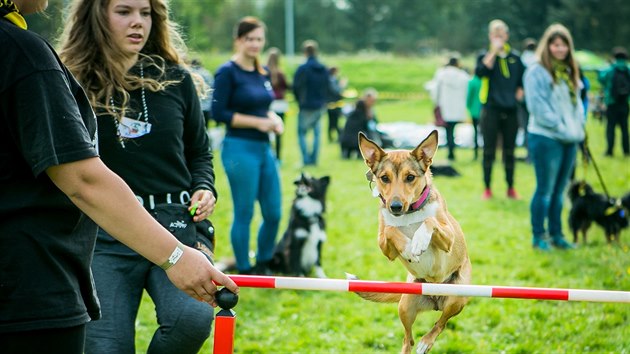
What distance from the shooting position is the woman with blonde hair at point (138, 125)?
311 centimetres

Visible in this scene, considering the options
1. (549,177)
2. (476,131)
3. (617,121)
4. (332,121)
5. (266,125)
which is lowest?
(332,121)

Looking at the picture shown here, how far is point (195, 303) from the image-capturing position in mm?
2984

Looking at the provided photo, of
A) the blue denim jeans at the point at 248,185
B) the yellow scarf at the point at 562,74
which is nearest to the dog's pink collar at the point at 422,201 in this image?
the blue denim jeans at the point at 248,185

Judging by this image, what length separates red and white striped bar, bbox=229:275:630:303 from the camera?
2688mm

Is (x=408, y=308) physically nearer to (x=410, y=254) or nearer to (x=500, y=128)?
(x=410, y=254)

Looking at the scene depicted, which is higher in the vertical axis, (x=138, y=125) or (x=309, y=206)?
(x=138, y=125)

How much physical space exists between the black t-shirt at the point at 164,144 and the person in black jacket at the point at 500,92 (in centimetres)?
761

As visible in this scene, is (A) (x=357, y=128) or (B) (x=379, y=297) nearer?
(B) (x=379, y=297)

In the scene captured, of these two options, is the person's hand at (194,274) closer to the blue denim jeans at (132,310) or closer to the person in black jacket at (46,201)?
the person in black jacket at (46,201)

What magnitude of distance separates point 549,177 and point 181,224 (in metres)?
5.42

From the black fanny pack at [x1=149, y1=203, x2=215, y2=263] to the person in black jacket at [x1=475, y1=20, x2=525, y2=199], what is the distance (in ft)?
25.8

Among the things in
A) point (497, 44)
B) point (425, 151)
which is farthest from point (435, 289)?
point (497, 44)

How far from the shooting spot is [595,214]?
838 centimetres

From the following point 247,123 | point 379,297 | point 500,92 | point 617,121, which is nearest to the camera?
point 379,297
